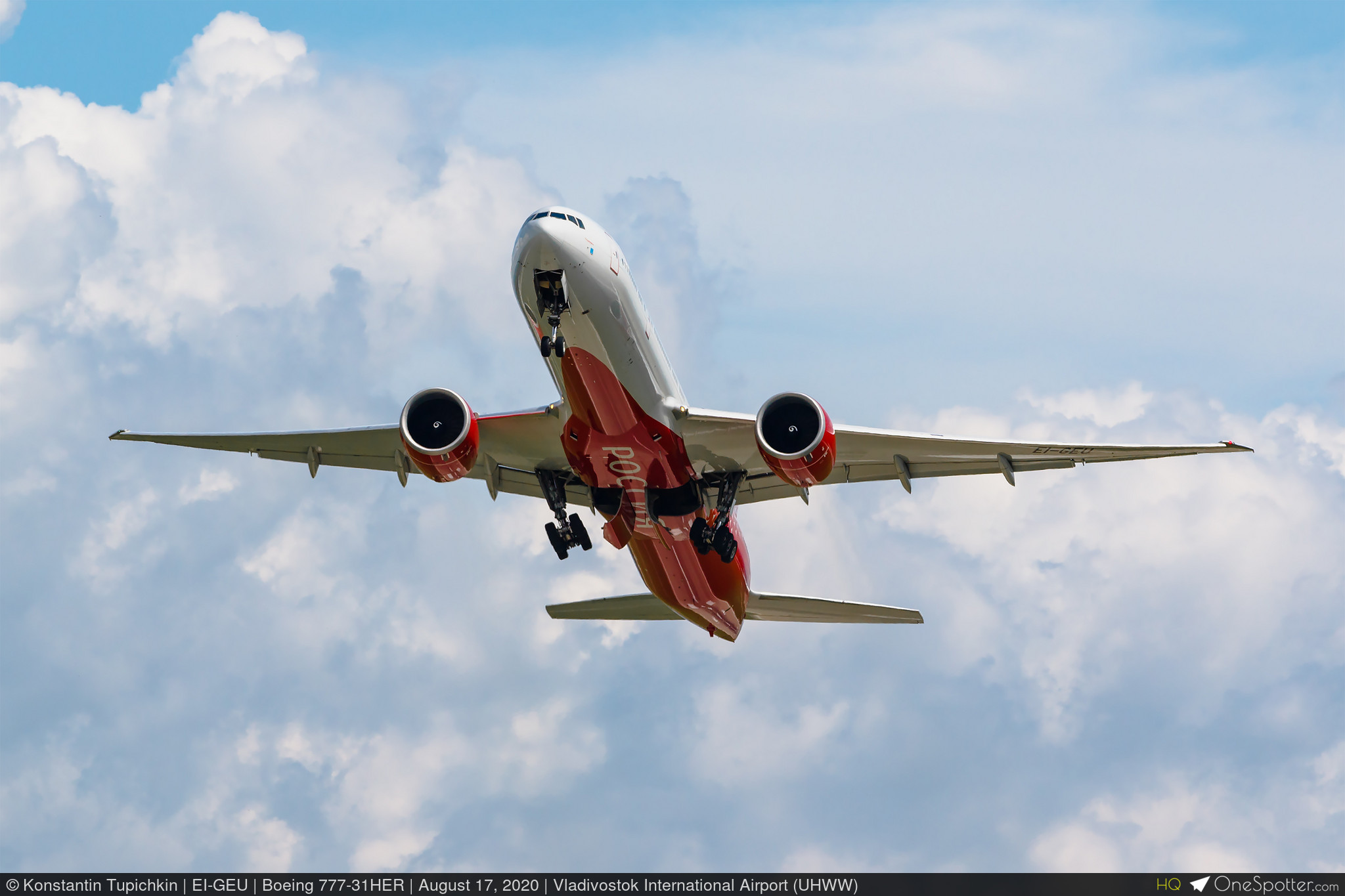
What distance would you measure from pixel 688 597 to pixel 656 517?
3.89m

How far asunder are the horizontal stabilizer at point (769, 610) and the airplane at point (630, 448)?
194mm

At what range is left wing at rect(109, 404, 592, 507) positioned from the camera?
102ft

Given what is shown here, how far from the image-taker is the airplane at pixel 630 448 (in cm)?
2661

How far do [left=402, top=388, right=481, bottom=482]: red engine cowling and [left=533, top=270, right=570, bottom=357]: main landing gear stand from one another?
11.2 ft

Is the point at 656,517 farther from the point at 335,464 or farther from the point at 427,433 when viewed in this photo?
the point at 335,464

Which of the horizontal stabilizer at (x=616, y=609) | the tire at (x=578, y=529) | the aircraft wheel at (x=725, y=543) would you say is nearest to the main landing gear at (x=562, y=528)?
the tire at (x=578, y=529)

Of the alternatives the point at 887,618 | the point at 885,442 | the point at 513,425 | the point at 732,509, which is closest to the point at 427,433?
the point at 513,425

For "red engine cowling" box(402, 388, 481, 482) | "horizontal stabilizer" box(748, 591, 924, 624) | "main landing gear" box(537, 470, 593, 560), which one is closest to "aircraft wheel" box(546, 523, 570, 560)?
"main landing gear" box(537, 470, 593, 560)

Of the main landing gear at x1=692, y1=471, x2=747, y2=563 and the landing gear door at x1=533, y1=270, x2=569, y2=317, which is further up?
the landing gear door at x1=533, y1=270, x2=569, y2=317

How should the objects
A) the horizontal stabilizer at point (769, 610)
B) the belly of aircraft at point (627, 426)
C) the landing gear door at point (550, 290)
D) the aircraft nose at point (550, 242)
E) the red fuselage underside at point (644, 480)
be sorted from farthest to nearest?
the horizontal stabilizer at point (769, 610) < the red fuselage underside at point (644, 480) < the belly of aircraft at point (627, 426) < the landing gear door at point (550, 290) < the aircraft nose at point (550, 242)

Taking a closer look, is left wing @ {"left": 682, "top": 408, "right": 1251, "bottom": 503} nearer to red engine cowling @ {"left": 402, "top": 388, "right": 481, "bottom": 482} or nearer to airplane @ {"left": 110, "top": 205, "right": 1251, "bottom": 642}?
airplane @ {"left": 110, "top": 205, "right": 1251, "bottom": 642}

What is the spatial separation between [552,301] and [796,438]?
6027 mm

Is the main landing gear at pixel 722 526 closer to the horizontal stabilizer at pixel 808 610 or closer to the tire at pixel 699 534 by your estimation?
the tire at pixel 699 534

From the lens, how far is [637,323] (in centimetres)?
2761
